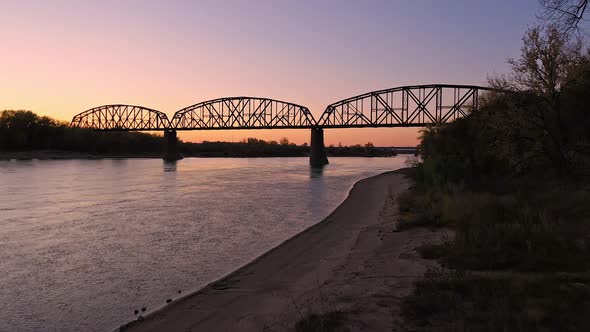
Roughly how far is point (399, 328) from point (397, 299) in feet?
4.17

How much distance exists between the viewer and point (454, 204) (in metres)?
14.9

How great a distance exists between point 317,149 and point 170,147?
166 feet

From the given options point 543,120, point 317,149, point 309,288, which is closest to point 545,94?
point 543,120

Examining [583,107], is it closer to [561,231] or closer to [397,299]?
[561,231]

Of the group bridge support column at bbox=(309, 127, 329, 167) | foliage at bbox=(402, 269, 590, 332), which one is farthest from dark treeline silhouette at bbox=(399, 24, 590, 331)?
bridge support column at bbox=(309, 127, 329, 167)

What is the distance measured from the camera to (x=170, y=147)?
135875 millimetres

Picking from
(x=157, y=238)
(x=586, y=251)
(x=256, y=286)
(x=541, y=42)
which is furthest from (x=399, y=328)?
(x=541, y=42)

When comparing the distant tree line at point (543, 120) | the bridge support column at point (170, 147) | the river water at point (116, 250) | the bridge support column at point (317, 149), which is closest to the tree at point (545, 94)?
the distant tree line at point (543, 120)

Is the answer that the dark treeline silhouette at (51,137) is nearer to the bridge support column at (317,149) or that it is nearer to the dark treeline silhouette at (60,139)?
the dark treeline silhouette at (60,139)

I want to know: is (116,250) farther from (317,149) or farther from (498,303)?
(317,149)

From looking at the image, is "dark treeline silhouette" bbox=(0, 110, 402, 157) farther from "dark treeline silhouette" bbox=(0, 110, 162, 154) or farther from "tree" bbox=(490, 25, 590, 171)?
"tree" bbox=(490, 25, 590, 171)

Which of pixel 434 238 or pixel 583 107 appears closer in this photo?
pixel 434 238

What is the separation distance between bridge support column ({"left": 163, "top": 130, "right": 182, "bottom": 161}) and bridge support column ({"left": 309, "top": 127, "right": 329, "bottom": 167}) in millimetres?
43513

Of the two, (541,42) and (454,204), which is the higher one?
(541,42)
